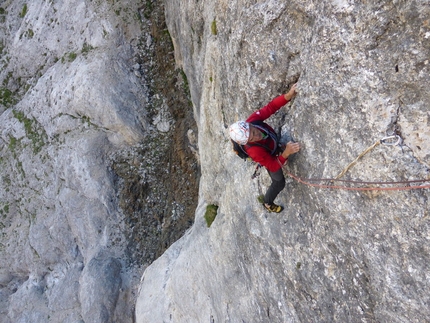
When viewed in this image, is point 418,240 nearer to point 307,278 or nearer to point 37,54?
point 307,278

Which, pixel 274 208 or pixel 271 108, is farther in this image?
pixel 274 208

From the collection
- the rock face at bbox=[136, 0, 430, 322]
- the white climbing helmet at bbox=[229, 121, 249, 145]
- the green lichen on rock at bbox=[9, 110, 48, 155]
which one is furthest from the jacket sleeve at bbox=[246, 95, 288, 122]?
the green lichen on rock at bbox=[9, 110, 48, 155]

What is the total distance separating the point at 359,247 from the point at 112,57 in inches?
760

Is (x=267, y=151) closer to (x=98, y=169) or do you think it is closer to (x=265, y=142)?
(x=265, y=142)

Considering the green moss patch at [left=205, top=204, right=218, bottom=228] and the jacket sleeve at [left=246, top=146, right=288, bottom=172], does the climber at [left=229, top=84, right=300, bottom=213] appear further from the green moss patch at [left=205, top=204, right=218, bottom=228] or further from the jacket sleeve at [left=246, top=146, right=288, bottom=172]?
the green moss patch at [left=205, top=204, right=218, bottom=228]

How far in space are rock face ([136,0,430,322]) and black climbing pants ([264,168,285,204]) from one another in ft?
1.01

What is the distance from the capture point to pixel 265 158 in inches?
297

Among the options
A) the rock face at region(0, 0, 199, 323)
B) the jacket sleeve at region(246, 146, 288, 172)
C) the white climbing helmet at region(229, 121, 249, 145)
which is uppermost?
the white climbing helmet at region(229, 121, 249, 145)

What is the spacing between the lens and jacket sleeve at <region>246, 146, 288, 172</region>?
24.5 feet

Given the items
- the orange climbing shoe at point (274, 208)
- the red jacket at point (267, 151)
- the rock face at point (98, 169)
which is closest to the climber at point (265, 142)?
the red jacket at point (267, 151)

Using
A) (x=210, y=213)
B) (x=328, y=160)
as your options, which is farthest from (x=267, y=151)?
(x=210, y=213)

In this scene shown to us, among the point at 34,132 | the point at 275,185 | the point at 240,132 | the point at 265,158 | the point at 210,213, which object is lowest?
the point at 210,213

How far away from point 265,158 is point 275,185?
102 cm

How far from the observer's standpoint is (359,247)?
21.7 feet
